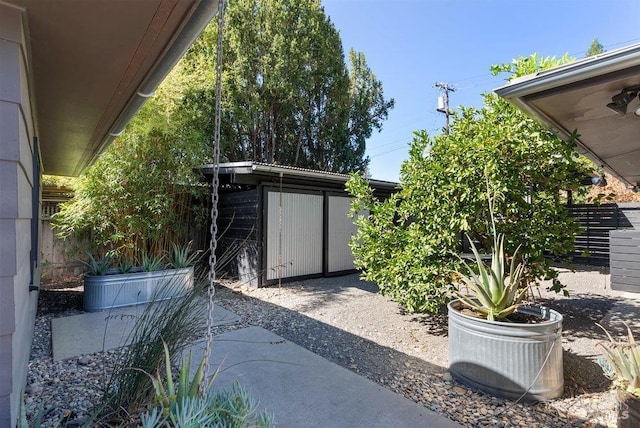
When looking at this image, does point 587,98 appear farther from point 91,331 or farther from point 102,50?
point 91,331

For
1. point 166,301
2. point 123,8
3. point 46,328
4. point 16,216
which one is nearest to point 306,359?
point 166,301

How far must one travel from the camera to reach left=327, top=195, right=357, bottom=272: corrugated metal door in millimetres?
7504

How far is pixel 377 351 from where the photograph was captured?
347 centimetres

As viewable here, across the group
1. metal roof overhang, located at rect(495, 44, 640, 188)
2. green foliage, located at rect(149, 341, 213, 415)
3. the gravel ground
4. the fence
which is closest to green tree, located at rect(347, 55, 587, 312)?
metal roof overhang, located at rect(495, 44, 640, 188)

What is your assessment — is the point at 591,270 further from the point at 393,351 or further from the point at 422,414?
the point at 422,414

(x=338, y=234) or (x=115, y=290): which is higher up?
(x=338, y=234)

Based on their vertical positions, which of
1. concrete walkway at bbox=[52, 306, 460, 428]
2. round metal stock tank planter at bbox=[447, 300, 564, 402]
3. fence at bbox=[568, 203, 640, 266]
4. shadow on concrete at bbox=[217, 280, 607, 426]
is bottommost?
shadow on concrete at bbox=[217, 280, 607, 426]

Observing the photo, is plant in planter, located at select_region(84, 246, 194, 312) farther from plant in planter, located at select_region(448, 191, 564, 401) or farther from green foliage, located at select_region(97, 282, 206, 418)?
plant in planter, located at select_region(448, 191, 564, 401)

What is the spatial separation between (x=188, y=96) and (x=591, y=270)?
10888 mm

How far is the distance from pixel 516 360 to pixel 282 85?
34.8 ft

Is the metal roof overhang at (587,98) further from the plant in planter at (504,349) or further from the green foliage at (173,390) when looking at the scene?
the green foliage at (173,390)

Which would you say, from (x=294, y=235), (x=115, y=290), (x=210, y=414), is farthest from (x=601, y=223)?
(x=115, y=290)

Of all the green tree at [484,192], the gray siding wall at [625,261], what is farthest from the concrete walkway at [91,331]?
the gray siding wall at [625,261]

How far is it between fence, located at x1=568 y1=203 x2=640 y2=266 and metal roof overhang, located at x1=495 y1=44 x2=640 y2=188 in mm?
6857
